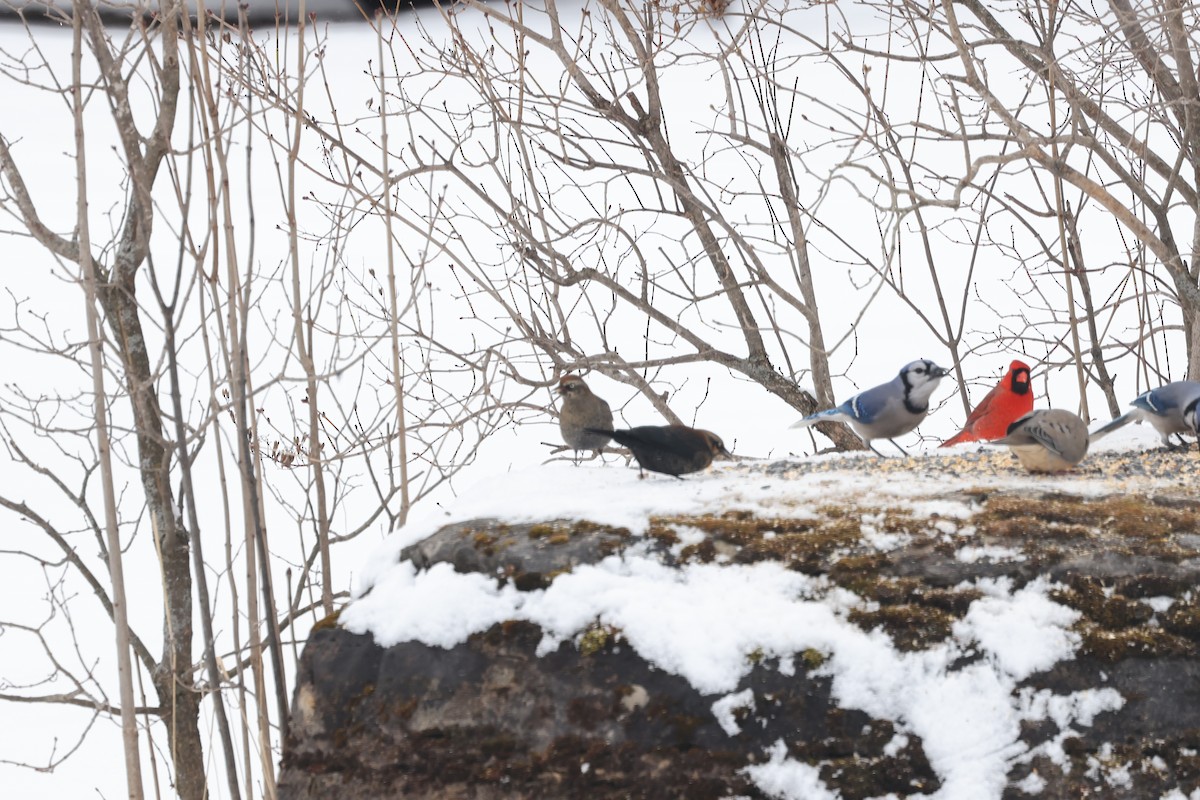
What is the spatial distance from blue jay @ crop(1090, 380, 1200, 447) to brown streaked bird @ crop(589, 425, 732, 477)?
1164 mm

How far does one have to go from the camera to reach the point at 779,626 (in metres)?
1.93

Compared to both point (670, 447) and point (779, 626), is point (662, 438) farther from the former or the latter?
point (779, 626)

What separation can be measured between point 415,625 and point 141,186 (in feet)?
3.56

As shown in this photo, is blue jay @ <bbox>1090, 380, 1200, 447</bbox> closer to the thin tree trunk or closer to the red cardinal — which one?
the red cardinal

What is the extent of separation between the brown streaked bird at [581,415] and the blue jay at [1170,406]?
1.40 meters

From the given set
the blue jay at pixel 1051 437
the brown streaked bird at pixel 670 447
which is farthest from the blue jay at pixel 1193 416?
the brown streaked bird at pixel 670 447

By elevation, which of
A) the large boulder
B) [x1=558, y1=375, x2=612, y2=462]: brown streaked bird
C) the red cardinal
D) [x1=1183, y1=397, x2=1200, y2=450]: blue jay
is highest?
[x1=558, y1=375, x2=612, y2=462]: brown streaked bird

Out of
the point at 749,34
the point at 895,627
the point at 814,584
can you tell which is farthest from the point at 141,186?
the point at 749,34

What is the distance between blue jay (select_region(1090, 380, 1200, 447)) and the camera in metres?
2.81

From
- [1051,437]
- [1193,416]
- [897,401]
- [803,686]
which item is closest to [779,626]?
[803,686]

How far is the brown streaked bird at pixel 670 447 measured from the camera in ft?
8.23

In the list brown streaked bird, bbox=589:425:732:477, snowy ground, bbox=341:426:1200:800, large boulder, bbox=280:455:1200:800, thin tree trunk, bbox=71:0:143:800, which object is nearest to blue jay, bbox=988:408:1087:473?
snowy ground, bbox=341:426:1200:800

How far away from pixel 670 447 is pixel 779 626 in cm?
71

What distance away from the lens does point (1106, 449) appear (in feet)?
10.6
